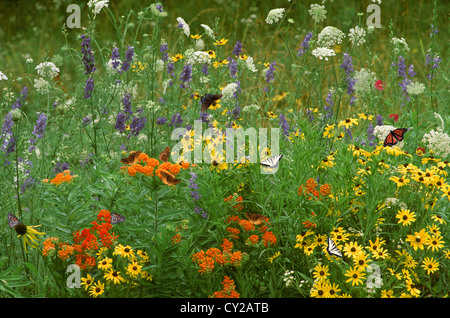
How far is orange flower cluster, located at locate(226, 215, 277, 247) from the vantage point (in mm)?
2430

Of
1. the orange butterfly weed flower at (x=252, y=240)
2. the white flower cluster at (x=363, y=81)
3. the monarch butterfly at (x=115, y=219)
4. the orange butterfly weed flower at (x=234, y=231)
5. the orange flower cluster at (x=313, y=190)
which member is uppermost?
the white flower cluster at (x=363, y=81)

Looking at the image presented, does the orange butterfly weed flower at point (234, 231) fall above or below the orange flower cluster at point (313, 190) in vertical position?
below

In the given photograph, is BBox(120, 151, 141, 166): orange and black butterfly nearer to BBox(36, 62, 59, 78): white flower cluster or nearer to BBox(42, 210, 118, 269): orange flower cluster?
BBox(42, 210, 118, 269): orange flower cluster

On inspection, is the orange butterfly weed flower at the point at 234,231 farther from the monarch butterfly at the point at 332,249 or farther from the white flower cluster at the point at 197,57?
the white flower cluster at the point at 197,57

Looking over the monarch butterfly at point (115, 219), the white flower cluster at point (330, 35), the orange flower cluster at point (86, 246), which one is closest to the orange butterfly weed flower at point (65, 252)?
the orange flower cluster at point (86, 246)

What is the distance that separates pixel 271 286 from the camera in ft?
7.99

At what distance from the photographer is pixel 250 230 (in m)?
2.55

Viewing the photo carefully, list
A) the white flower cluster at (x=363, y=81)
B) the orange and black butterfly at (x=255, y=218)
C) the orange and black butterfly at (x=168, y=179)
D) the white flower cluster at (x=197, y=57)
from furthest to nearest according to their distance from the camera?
the white flower cluster at (x=363, y=81), the white flower cluster at (x=197, y=57), the orange and black butterfly at (x=255, y=218), the orange and black butterfly at (x=168, y=179)

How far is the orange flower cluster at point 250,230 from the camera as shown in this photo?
2430 millimetres

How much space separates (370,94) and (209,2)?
6676 millimetres

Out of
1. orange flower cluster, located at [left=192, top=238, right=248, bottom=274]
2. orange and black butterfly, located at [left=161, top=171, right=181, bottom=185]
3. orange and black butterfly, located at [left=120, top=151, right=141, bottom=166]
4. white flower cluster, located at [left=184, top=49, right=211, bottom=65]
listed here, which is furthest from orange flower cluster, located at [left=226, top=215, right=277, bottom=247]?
white flower cluster, located at [left=184, top=49, right=211, bottom=65]

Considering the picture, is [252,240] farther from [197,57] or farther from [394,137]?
[197,57]

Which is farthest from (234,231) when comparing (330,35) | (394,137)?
(330,35)
